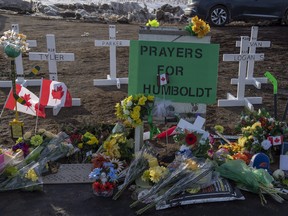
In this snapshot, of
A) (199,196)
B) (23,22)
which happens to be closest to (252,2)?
(23,22)

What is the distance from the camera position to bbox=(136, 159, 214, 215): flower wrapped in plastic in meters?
4.21

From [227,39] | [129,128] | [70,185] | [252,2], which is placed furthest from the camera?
[252,2]

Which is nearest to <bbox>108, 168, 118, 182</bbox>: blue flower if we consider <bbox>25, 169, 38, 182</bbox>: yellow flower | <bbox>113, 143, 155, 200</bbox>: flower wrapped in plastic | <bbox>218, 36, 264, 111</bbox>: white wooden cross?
<bbox>113, 143, 155, 200</bbox>: flower wrapped in plastic

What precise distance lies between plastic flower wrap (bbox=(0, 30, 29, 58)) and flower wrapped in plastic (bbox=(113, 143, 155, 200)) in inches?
75.3

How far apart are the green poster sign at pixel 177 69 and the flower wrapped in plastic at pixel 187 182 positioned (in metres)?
0.99

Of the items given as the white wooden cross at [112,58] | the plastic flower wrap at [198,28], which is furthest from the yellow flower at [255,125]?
the white wooden cross at [112,58]

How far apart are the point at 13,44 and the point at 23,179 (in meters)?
1.68

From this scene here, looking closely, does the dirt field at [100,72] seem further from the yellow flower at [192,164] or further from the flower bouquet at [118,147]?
the yellow flower at [192,164]

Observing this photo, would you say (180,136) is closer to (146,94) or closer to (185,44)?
(146,94)

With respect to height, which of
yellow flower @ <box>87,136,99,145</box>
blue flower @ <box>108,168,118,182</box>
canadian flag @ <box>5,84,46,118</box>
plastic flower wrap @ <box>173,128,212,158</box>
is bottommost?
blue flower @ <box>108,168,118,182</box>

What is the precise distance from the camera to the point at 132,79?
5.19 m

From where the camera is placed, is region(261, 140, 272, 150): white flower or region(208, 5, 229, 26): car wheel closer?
region(261, 140, 272, 150): white flower

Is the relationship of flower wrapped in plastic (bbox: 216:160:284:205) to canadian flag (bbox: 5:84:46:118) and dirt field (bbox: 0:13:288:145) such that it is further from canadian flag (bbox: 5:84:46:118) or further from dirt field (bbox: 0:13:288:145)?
canadian flag (bbox: 5:84:46:118)

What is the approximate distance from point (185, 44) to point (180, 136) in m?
1.06
